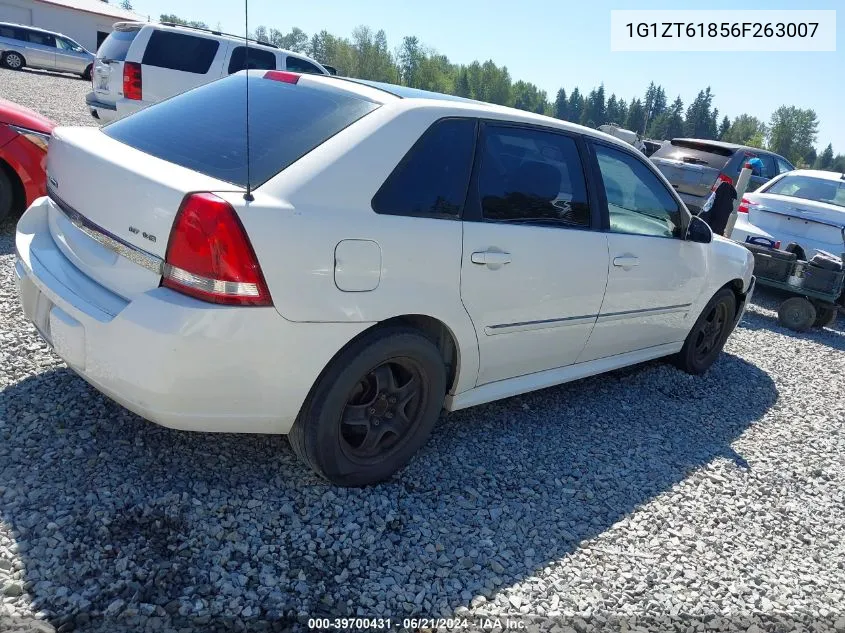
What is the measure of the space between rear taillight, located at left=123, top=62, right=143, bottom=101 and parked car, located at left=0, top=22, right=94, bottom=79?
19.2 m

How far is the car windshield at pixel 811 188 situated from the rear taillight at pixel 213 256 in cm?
833

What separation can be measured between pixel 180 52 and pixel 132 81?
1.06 metres

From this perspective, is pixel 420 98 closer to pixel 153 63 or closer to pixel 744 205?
pixel 744 205

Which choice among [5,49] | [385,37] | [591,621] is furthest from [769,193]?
[385,37]

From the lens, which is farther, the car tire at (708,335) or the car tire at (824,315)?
the car tire at (824,315)

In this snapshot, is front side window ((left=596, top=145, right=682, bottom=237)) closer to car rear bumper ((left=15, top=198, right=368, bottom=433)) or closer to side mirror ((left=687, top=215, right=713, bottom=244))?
side mirror ((left=687, top=215, right=713, bottom=244))

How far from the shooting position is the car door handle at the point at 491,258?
3061mm

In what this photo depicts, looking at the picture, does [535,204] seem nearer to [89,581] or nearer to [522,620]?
[522,620]

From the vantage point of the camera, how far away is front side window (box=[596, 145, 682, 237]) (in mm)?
3934

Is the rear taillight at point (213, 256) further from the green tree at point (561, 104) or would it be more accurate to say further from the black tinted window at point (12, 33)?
the green tree at point (561, 104)

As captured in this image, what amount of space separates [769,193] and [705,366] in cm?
448

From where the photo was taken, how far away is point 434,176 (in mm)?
2979

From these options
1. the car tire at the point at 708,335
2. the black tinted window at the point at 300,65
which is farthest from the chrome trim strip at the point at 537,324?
the black tinted window at the point at 300,65

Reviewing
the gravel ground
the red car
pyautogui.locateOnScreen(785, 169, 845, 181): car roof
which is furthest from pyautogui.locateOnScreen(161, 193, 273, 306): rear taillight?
pyautogui.locateOnScreen(785, 169, 845, 181): car roof
